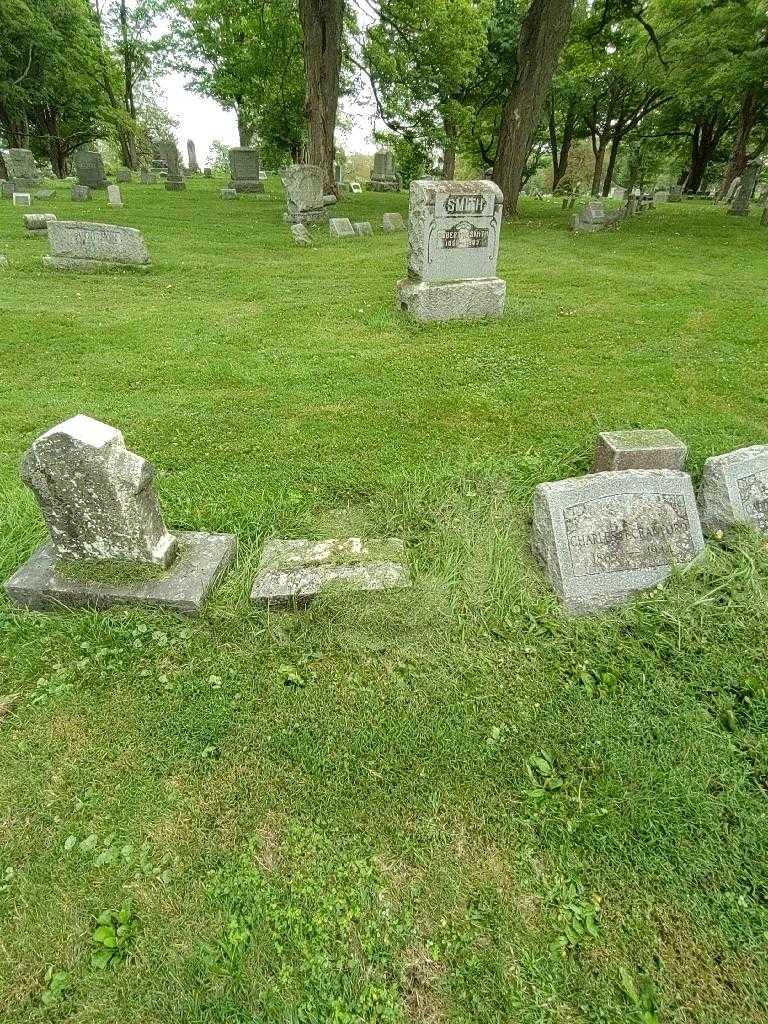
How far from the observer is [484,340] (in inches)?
274

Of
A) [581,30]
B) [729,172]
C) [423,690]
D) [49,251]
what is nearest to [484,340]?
[423,690]

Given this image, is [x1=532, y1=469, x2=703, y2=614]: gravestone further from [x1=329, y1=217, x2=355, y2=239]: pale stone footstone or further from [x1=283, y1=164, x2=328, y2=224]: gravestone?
[x1=283, y1=164, x2=328, y2=224]: gravestone

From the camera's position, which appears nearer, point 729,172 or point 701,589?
point 701,589

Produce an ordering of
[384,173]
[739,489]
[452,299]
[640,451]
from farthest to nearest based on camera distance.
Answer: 1. [384,173]
2. [452,299]
3. [640,451]
4. [739,489]

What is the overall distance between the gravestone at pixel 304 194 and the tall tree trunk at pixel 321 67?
2.59ft

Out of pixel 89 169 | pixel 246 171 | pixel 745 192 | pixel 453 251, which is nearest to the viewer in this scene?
pixel 453 251

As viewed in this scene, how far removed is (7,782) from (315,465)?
2.79 m

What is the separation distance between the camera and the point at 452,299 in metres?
7.54

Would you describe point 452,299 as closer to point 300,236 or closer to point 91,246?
point 91,246

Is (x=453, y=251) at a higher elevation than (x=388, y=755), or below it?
higher

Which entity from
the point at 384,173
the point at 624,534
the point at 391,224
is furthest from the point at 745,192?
the point at 624,534

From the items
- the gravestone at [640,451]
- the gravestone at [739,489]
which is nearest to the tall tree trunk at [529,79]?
the gravestone at [640,451]

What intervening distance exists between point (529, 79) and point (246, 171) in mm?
11994

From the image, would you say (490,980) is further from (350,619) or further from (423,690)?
(350,619)
